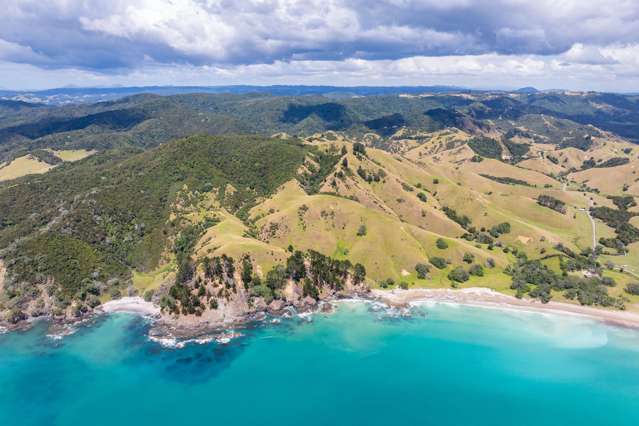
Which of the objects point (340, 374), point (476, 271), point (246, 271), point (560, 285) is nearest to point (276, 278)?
point (246, 271)

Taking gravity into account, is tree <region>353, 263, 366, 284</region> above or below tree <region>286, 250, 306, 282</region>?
below

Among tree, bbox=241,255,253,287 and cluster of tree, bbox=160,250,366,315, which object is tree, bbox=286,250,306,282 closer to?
cluster of tree, bbox=160,250,366,315

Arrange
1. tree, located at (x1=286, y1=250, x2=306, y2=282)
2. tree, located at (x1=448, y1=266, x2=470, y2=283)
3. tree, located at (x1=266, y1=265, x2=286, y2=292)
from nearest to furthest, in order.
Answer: tree, located at (x1=266, y1=265, x2=286, y2=292) < tree, located at (x1=286, y1=250, x2=306, y2=282) < tree, located at (x1=448, y1=266, x2=470, y2=283)

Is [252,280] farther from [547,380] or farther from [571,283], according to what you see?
[571,283]

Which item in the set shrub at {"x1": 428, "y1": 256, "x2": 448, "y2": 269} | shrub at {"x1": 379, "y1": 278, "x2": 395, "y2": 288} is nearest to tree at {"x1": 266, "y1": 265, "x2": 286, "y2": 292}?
shrub at {"x1": 379, "y1": 278, "x2": 395, "y2": 288}

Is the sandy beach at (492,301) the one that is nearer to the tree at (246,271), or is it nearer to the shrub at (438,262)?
the shrub at (438,262)
